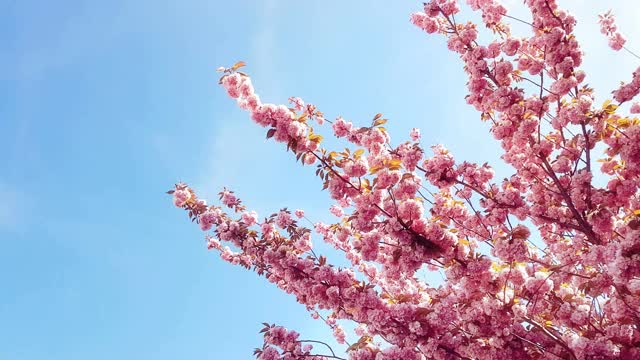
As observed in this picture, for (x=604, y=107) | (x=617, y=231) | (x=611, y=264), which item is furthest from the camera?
(x=604, y=107)

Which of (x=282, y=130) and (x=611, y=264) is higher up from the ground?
(x=282, y=130)

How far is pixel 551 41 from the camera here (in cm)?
664

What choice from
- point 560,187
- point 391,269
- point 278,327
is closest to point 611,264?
point 560,187

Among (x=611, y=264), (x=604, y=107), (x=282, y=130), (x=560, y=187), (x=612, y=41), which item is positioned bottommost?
(x=611, y=264)

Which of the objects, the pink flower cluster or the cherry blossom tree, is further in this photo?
the pink flower cluster

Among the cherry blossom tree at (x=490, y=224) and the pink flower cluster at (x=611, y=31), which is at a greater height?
the pink flower cluster at (x=611, y=31)

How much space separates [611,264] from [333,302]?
3.25 meters

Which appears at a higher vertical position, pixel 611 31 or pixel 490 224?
pixel 611 31

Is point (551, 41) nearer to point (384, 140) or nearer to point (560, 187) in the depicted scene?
point (560, 187)

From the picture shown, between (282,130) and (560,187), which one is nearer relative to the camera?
(282,130)

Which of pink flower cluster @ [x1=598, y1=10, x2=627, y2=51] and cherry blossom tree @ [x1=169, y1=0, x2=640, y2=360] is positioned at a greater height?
pink flower cluster @ [x1=598, y1=10, x2=627, y2=51]

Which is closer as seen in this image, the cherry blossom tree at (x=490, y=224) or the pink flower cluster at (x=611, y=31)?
the cherry blossom tree at (x=490, y=224)

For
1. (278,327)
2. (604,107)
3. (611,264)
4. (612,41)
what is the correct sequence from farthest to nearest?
(612,41), (278,327), (604,107), (611,264)

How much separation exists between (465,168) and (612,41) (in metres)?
3.80
